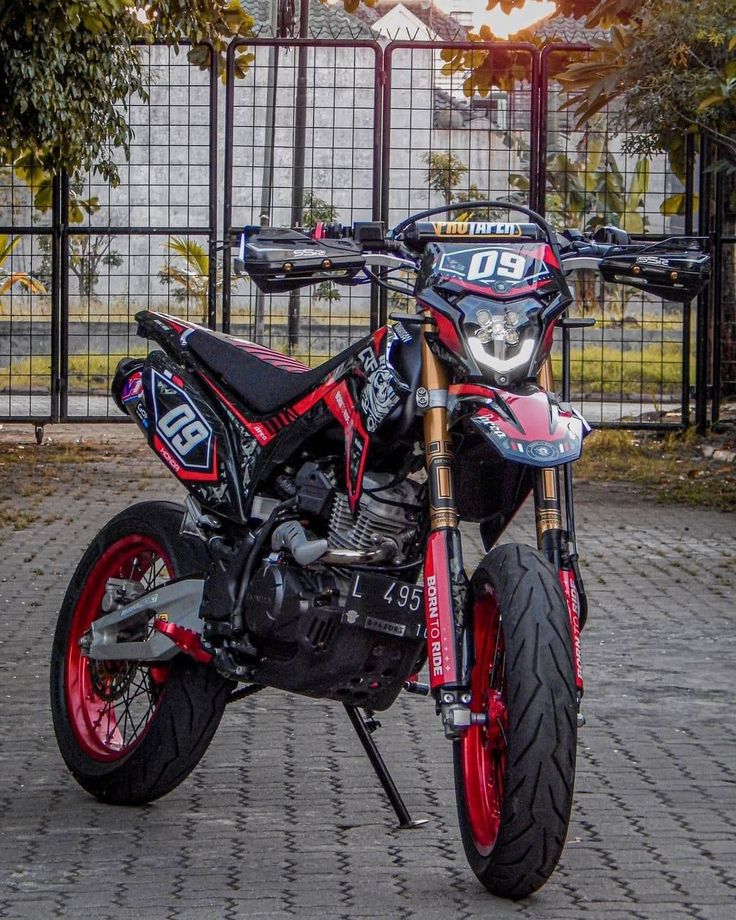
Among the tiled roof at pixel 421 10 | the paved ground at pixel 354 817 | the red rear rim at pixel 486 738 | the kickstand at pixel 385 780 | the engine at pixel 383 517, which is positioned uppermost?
the tiled roof at pixel 421 10

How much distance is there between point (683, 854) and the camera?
441cm

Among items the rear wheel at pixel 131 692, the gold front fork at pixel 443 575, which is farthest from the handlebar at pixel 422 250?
the rear wheel at pixel 131 692

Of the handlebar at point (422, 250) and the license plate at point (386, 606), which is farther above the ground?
the handlebar at point (422, 250)

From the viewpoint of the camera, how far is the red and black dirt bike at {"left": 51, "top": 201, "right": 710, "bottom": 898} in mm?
3867

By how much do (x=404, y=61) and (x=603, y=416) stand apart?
386cm

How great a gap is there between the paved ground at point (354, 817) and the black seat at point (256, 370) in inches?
46.1

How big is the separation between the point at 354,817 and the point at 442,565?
42.6 inches

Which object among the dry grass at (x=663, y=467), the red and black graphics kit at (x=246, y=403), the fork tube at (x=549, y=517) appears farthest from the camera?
the dry grass at (x=663, y=467)

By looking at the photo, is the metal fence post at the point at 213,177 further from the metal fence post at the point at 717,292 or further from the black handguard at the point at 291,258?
the black handguard at the point at 291,258

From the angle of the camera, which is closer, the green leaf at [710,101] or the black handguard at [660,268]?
the black handguard at [660,268]

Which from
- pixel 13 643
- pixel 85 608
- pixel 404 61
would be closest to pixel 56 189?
pixel 404 61

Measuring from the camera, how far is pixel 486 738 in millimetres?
4059

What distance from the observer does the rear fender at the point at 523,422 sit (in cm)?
383

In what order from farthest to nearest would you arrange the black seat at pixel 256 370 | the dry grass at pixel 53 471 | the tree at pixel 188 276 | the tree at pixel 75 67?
the tree at pixel 188 276, the tree at pixel 75 67, the dry grass at pixel 53 471, the black seat at pixel 256 370
